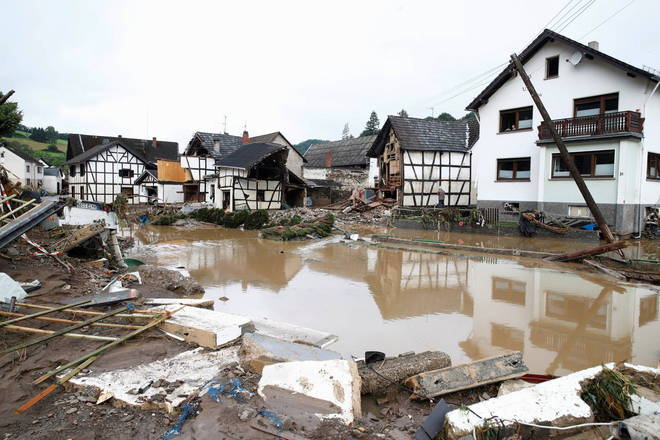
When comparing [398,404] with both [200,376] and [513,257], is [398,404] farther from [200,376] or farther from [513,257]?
[513,257]

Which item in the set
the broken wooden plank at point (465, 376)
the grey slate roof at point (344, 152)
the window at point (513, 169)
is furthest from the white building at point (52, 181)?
the broken wooden plank at point (465, 376)

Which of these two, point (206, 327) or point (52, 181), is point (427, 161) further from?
point (52, 181)

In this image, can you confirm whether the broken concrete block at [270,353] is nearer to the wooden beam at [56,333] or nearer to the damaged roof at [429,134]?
the wooden beam at [56,333]

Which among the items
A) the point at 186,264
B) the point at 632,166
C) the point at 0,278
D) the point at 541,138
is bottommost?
the point at 186,264

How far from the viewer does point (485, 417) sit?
11.0 ft

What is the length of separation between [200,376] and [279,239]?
47.5ft

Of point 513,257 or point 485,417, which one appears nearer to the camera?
point 485,417

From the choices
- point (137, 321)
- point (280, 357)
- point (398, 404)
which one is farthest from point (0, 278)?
point (398, 404)

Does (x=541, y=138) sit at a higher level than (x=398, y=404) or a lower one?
higher

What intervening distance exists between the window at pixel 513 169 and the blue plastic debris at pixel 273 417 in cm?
2077

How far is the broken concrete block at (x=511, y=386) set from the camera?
4.08 metres

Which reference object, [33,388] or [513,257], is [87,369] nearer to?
[33,388]

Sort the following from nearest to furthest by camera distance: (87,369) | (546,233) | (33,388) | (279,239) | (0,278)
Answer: (33,388), (87,369), (0,278), (546,233), (279,239)

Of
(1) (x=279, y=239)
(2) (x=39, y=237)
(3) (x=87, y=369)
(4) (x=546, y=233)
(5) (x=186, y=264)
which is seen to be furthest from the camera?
(1) (x=279, y=239)
